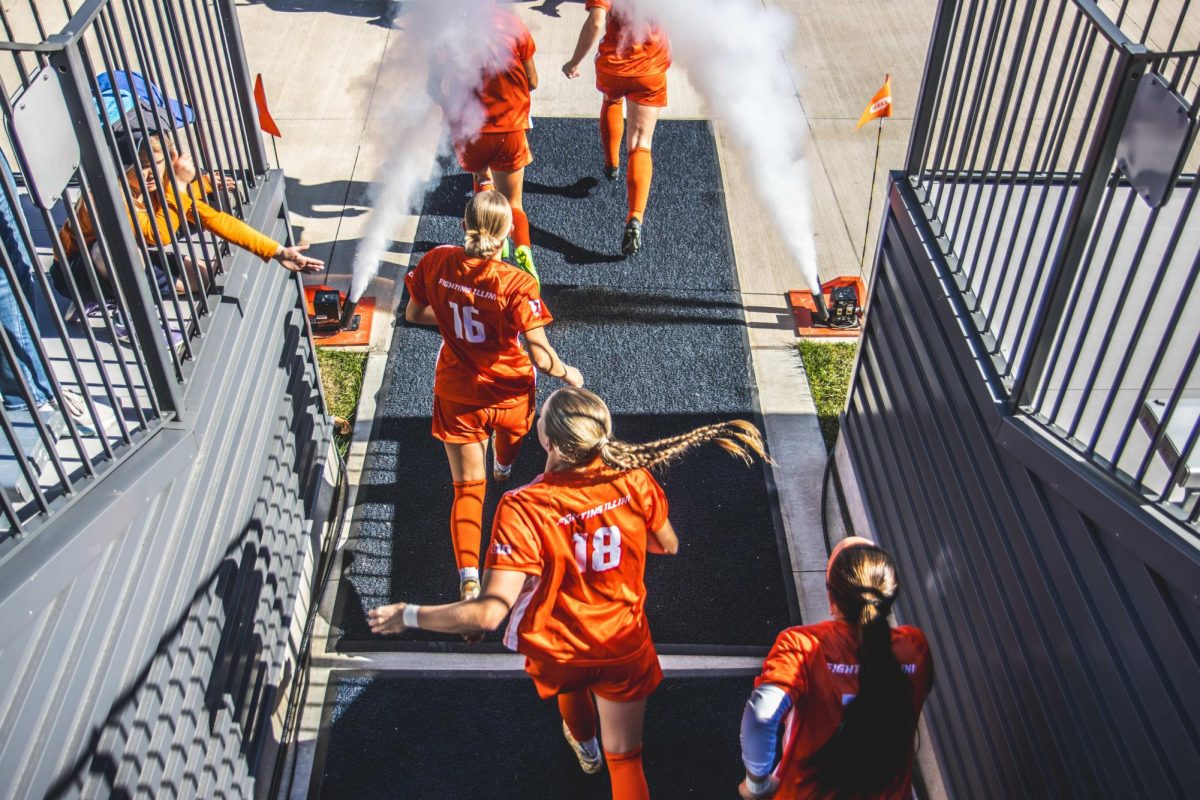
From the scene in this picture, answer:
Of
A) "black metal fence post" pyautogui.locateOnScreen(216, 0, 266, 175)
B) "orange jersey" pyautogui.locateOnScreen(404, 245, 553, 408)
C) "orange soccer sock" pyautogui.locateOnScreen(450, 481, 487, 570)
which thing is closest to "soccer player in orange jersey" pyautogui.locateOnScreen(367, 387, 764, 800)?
"orange jersey" pyautogui.locateOnScreen(404, 245, 553, 408)

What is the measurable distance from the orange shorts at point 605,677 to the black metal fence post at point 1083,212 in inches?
60.8

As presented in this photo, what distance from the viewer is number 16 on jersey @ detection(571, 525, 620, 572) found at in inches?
127

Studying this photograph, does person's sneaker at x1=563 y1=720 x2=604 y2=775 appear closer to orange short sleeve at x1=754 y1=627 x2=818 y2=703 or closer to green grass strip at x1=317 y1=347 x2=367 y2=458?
orange short sleeve at x1=754 y1=627 x2=818 y2=703

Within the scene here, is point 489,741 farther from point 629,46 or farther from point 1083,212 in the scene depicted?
point 629,46

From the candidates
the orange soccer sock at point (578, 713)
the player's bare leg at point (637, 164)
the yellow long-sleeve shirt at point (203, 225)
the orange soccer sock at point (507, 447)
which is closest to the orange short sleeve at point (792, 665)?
the orange soccer sock at point (578, 713)

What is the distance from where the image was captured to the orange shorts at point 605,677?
11.2ft

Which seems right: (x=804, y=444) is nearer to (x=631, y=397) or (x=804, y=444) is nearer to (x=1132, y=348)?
(x=631, y=397)

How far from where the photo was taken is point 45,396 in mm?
3660

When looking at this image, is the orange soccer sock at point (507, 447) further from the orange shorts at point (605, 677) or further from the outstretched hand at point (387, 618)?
the outstretched hand at point (387, 618)

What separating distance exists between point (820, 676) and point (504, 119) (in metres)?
4.18

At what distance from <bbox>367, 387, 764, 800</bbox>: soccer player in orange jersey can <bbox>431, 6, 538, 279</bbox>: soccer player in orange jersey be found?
311 cm

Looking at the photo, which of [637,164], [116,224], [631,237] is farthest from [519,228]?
[116,224]

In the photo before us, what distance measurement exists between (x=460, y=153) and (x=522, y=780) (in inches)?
151

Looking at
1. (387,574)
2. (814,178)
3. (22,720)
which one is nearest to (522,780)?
(387,574)
